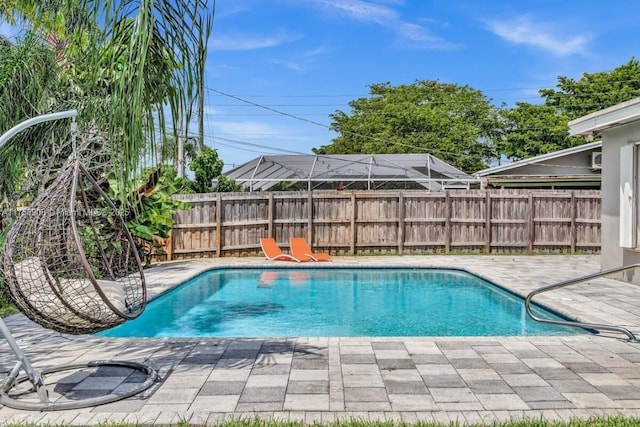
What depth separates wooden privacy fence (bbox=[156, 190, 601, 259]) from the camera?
1337 cm

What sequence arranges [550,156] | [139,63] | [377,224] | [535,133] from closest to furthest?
[139,63] < [377,224] < [550,156] < [535,133]

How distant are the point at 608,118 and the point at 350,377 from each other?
21.5 feet

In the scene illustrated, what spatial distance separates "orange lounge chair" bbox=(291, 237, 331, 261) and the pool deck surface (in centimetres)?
689

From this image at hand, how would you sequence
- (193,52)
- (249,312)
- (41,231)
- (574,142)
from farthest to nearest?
(574,142)
(249,312)
(193,52)
(41,231)

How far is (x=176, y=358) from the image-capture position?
4.63 meters

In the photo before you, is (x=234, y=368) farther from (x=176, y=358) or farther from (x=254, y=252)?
(x=254, y=252)

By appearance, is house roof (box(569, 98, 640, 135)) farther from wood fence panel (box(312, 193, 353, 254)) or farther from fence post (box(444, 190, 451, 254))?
wood fence panel (box(312, 193, 353, 254))

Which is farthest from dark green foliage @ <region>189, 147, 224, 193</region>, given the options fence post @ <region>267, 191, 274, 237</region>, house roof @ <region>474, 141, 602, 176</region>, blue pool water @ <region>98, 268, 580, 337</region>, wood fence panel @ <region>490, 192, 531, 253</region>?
house roof @ <region>474, 141, 602, 176</region>

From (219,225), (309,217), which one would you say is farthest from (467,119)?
(219,225)

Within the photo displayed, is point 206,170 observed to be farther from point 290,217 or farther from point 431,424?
point 431,424

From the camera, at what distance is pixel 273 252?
1254 centimetres

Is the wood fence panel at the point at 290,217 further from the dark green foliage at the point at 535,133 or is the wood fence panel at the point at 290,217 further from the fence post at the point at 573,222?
the dark green foliage at the point at 535,133

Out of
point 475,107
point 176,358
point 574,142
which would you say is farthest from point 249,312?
point 475,107

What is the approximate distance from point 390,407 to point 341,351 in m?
1.40
